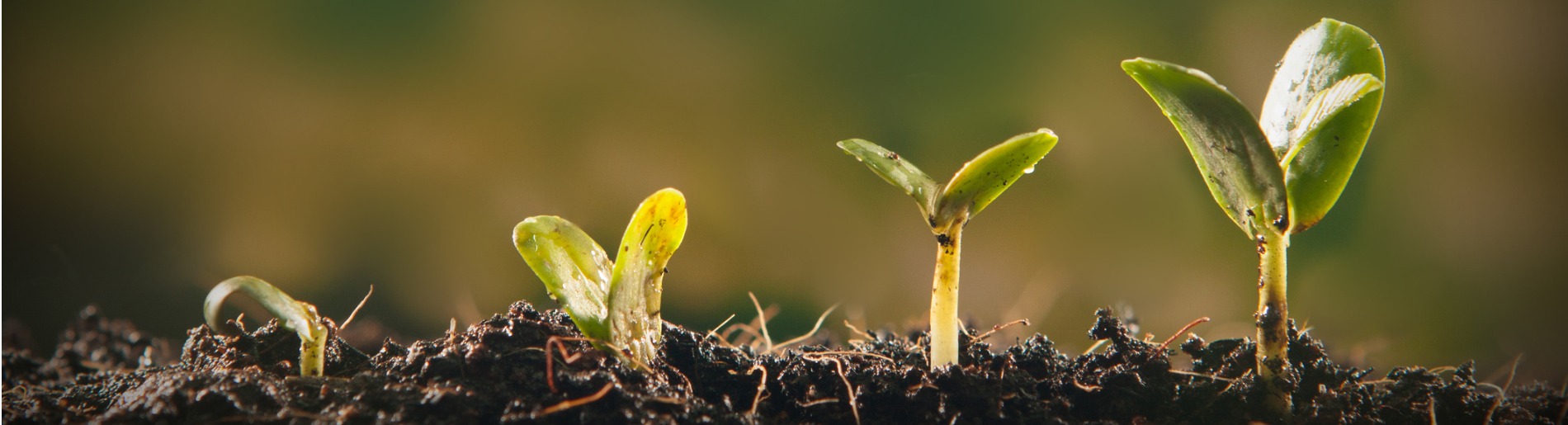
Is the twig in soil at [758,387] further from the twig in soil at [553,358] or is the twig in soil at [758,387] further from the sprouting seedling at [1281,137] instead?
the sprouting seedling at [1281,137]

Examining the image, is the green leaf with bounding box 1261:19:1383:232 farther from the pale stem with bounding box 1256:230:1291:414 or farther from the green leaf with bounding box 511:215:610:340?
the green leaf with bounding box 511:215:610:340

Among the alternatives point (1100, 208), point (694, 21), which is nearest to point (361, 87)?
point (694, 21)

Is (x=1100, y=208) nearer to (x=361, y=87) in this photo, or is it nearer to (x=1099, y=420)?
(x=1099, y=420)

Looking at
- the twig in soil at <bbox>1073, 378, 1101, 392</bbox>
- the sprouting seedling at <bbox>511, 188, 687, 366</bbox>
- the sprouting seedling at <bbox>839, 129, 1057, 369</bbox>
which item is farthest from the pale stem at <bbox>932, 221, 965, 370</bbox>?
the sprouting seedling at <bbox>511, 188, 687, 366</bbox>

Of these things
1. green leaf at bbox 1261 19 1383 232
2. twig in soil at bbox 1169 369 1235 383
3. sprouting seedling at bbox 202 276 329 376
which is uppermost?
green leaf at bbox 1261 19 1383 232

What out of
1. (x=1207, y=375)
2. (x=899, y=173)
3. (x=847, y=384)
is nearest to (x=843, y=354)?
(x=847, y=384)

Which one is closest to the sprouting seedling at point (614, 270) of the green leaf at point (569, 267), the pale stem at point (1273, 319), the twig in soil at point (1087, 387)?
the green leaf at point (569, 267)
